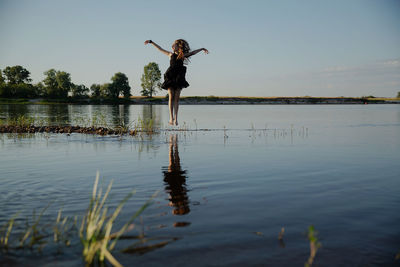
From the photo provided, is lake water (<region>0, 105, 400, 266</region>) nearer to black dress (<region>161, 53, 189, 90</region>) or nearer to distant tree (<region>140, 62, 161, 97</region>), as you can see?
black dress (<region>161, 53, 189, 90</region>)

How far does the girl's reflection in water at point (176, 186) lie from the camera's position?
5.94m

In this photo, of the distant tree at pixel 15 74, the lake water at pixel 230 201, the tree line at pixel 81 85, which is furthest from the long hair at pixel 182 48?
the distant tree at pixel 15 74

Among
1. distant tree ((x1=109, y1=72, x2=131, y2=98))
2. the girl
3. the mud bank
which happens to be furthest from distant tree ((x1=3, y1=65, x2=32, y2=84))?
the girl

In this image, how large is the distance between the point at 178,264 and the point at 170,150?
10.2 metres

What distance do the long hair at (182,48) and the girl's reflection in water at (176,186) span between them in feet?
11.4

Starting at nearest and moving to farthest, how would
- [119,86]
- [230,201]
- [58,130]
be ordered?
[230,201]
[58,130]
[119,86]

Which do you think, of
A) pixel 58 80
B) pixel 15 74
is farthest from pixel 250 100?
pixel 15 74

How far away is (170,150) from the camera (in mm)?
14016

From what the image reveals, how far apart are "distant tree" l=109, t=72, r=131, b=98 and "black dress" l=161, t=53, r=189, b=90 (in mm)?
136462

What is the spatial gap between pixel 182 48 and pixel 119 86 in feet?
454

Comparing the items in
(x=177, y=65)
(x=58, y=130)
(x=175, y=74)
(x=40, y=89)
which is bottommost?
(x=58, y=130)

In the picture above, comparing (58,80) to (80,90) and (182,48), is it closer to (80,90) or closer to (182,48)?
(80,90)

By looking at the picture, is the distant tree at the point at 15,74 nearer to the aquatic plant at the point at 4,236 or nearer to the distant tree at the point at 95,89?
the distant tree at the point at 95,89

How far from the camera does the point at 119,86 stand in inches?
5655
